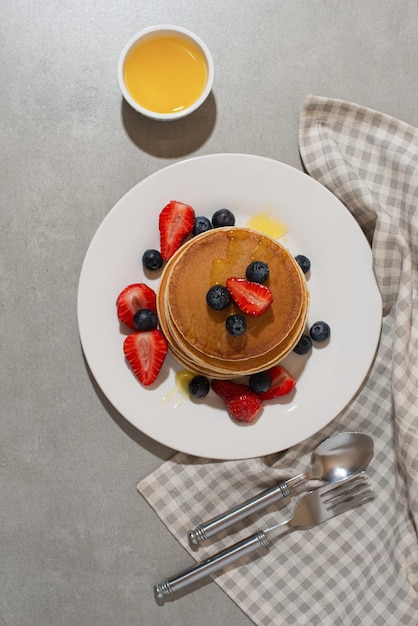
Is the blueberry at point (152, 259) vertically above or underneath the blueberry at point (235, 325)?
above

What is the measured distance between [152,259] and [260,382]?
0.46m

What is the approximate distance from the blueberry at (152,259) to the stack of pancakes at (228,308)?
8 centimetres

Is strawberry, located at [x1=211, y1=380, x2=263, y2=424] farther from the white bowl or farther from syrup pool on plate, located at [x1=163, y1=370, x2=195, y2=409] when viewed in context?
the white bowl

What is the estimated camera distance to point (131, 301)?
5.98 feet

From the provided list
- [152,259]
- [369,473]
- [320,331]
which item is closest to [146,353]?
[152,259]

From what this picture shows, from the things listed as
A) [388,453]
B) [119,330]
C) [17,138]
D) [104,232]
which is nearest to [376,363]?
[388,453]

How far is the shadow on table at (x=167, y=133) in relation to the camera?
78.7 inches

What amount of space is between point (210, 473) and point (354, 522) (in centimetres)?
47

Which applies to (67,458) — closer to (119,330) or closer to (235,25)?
(119,330)

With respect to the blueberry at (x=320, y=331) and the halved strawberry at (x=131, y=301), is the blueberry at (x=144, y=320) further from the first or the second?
the blueberry at (x=320, y=331)

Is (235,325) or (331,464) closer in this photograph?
(235,325)

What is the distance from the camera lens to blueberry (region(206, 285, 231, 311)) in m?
1.69

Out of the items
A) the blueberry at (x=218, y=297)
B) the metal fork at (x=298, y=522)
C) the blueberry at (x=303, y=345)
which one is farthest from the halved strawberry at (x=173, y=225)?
the metal fork at (x=298, y=522)

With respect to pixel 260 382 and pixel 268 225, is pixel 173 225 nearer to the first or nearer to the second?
pixel 268 225
